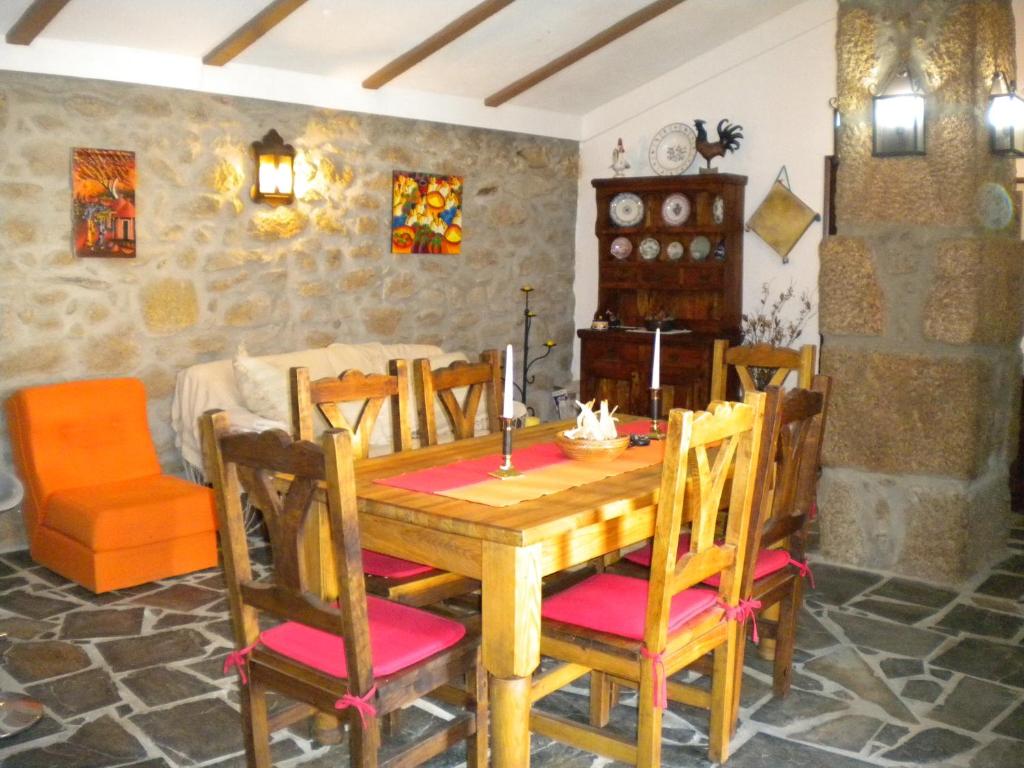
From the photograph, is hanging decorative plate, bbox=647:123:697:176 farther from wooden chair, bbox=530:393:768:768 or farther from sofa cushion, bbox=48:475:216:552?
wooden chair, bbox=530:393:768:768

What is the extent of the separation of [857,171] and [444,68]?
249cm

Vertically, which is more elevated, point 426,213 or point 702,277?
point 426,213

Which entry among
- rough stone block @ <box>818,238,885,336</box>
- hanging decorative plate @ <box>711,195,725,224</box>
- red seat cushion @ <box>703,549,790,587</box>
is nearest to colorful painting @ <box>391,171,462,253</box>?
hanging decorative plate @ <box>711,195,725,224</box>

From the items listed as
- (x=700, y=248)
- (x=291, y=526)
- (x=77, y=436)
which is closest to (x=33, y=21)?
(x=77, y=436)

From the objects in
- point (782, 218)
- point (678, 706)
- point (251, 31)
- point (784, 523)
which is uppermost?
point (251, 31)

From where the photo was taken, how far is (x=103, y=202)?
4.81 m

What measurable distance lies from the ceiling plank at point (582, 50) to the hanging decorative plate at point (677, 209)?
3.62 ft

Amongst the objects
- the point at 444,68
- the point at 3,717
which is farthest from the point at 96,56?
the point at 3,717

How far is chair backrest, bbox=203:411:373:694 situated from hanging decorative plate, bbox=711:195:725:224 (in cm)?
472

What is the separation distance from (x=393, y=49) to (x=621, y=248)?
2.16 metres

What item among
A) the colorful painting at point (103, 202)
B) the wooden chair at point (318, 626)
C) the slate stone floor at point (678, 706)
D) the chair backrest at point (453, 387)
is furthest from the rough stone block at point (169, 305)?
the wooden chair at point (318, 626)

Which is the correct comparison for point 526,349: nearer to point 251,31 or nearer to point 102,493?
point 251,31

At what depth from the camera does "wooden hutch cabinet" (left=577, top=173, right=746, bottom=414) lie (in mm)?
6430

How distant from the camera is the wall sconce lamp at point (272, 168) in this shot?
533 centimetres
